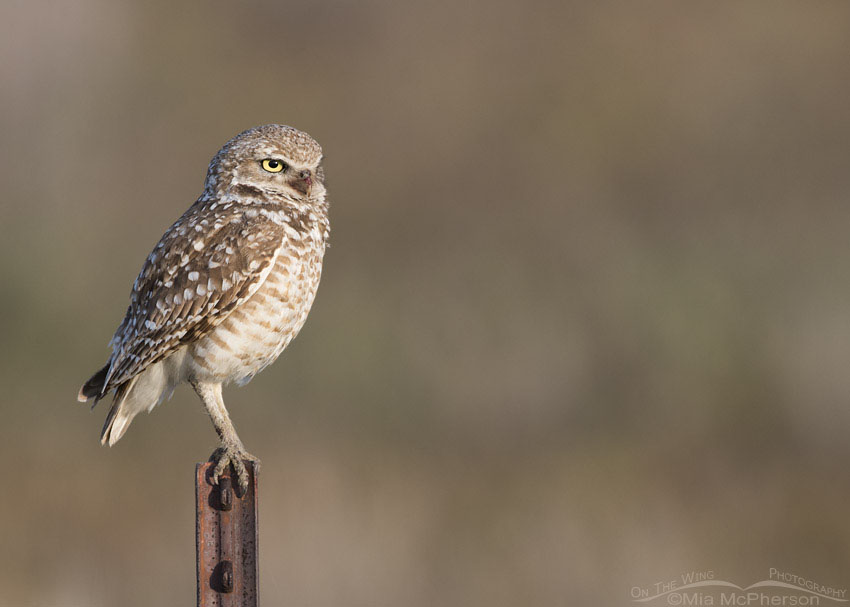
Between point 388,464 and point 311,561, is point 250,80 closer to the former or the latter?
point 388,464

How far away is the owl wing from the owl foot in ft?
1.25

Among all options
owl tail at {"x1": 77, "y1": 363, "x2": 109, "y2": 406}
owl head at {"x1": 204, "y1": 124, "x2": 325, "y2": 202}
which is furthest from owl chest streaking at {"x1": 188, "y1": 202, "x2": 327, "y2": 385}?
owl tail at {"x1": 77, "y1": 363, "x2": 109, "y2": 406}

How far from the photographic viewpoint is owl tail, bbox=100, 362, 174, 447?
3.26m

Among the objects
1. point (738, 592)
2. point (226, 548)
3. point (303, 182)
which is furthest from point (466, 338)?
point (226, 548)

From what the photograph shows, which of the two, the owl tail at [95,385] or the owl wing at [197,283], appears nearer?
the owl wing at [197,283]

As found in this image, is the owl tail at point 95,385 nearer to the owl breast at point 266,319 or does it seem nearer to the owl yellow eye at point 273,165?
the owl breast at point 266,319

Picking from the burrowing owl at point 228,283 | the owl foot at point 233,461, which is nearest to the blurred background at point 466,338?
the burrowing owl at point 228,283

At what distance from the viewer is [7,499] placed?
18.0 feet

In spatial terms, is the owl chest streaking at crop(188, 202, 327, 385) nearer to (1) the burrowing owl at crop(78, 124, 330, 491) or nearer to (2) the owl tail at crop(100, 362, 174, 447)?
(1) the burrowing owl at crop(78, 124, 330, 491)

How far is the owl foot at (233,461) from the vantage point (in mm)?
2418

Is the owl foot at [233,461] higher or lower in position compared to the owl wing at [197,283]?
lower

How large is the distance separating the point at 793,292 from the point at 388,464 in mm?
3055

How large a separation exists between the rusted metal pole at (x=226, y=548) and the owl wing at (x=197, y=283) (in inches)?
35.3

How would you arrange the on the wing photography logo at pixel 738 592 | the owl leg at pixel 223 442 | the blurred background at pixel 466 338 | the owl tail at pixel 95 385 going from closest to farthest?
1. the owl leg at pixel 223 442
2. the owl tail at pixel 95 385
3. the on the wing photography logo at pixel 738 592
4. the blurred background at pixel 466 338
